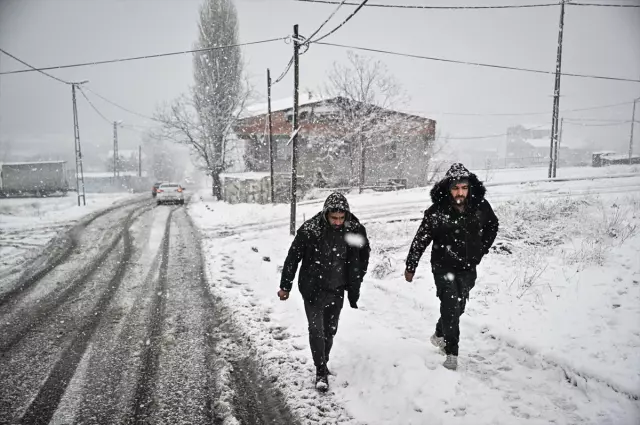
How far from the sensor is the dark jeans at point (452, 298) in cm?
376

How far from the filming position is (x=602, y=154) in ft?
105

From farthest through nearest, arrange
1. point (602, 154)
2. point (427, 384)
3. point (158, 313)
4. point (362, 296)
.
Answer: point (602, 154)
point (362, 296)
point (158, 313)
point (427, 384)

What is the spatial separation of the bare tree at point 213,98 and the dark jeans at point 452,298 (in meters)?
26.5

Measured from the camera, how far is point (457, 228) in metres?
3.72

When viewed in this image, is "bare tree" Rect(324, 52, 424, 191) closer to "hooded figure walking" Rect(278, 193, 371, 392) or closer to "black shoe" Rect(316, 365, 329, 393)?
"hooded figure walking" Rect(278, 193, 371, 392)

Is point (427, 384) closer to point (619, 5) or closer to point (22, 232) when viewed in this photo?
point (619, 5)

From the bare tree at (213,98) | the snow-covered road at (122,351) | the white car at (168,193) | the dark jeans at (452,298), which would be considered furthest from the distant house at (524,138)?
the snow-covered road at (122,351)

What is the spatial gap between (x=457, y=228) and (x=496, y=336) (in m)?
1.86

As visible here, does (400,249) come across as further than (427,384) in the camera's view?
Yes

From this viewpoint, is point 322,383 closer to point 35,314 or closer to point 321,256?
point 321,256

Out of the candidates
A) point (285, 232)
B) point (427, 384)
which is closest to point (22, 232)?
point (285, 232)

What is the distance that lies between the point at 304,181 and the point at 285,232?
1437cm

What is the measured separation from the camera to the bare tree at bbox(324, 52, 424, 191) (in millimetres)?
25734

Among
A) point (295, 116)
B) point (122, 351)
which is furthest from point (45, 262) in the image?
point (295, 116)
